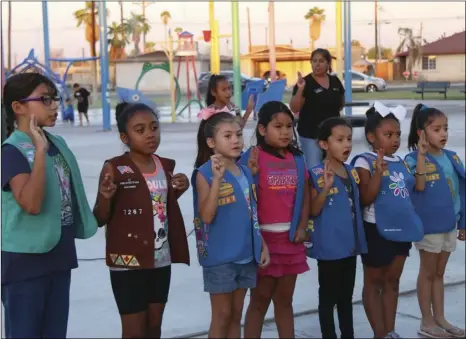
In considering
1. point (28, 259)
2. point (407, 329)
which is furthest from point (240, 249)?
point (407, 329)

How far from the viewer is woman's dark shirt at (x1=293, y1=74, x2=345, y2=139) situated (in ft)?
20.4

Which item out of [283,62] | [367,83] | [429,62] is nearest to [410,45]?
[429,62]

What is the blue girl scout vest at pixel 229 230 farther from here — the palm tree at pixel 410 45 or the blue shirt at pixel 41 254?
the palm tree at pixel 410 45

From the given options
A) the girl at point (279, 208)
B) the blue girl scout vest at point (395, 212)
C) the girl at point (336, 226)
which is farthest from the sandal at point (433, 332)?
the girl at point (279, 208)

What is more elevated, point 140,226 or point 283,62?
point 283,62

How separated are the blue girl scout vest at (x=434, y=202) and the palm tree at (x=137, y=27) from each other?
276ft

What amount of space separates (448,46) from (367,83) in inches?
952

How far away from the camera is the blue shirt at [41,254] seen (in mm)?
3297

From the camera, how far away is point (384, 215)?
441 cm

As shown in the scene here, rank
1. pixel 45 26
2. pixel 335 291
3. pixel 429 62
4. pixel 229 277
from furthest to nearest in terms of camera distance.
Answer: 1. pixel 429 62
2. pixel 45 26
3. pixel 335 291
4. pixel 229 277

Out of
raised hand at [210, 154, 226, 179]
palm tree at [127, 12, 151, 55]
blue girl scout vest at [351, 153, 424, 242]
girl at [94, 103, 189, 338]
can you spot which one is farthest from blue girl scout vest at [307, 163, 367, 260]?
palm tree at [127, 12, 151, 55]

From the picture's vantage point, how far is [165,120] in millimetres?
24188

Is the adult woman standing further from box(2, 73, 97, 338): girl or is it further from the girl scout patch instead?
box(2, 73, 97, 338): girl

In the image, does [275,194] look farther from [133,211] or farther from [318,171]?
[133,211]
